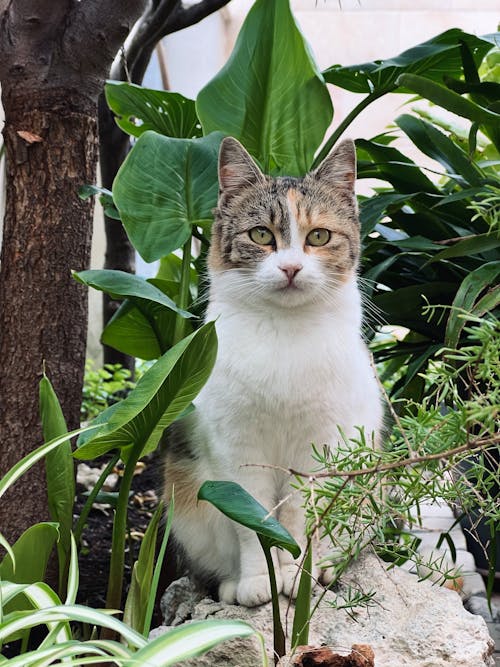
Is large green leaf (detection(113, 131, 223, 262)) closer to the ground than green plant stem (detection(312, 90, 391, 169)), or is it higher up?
closer to the ground

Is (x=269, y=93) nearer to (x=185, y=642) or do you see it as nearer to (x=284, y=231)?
(x=284, y=231)

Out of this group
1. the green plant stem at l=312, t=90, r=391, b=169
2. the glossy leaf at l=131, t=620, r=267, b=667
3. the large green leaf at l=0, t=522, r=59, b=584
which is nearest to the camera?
the glossy leaf at l=131, t=620, r=267, b=667

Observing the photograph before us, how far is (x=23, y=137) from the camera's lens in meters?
2.02

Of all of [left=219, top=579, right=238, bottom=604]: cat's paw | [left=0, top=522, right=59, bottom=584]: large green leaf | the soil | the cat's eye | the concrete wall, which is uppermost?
the concrete wall

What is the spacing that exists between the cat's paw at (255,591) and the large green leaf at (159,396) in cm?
37

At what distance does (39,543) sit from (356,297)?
0.89 m

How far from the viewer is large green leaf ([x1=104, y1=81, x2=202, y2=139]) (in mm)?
2219

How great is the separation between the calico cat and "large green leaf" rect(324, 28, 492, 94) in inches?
19.5

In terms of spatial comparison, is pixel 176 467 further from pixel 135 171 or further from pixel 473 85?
pixel 473 85

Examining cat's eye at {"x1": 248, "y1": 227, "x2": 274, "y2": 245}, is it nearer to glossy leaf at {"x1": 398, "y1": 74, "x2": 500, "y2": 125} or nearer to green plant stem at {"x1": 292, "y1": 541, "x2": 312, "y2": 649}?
glossy leaf at {"x1": 398, "y1": 74, "x2": 500, "y2": 125}

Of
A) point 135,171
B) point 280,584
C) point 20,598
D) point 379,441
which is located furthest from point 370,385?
point 20,598

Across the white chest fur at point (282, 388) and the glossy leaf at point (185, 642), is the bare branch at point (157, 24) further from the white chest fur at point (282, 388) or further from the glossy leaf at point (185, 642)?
the glossy leaf at point (185, 642)

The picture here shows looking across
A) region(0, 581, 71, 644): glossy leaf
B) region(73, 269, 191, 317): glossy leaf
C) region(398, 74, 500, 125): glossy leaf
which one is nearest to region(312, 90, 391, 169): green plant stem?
region(398, 74, 500, 125): glossy leaf

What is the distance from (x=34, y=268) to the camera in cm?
204
